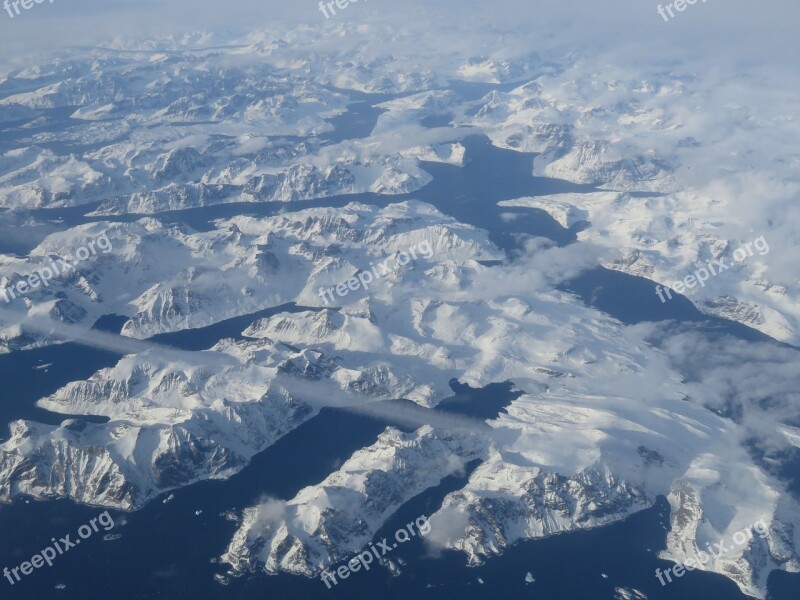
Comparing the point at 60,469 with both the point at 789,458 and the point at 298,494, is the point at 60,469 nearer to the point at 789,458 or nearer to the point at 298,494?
the point at 298,494

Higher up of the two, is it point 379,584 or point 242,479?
point 242,479

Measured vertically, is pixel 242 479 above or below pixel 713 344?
above

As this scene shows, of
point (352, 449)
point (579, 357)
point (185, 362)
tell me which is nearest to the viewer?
point (352, 449)

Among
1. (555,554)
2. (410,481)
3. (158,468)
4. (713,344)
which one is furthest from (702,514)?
(158,468)

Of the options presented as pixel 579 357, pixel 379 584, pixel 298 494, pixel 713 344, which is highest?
pixel 298 494

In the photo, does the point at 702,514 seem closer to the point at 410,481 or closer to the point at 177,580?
the point at 410,481

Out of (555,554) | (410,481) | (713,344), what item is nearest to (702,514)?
(555,554)

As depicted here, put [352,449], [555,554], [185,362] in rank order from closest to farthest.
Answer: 1. [555,554]
2. [352,449]
3. [185,362]

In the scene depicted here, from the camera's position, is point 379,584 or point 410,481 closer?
point 379,584

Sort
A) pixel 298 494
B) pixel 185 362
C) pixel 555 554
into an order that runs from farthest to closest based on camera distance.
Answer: pixel 185 362 → pixel 298 494 → pixel 555 554
